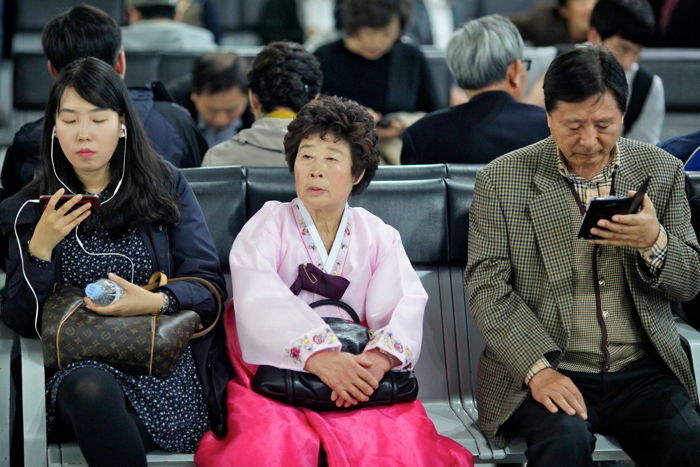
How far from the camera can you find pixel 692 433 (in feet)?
9.54

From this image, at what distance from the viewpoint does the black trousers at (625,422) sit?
9.33ft

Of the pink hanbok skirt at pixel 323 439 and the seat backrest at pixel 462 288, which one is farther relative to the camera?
the seat backrest at pixel 462 288

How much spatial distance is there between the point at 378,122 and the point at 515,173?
199cm

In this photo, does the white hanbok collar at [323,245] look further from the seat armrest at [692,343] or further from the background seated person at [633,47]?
the background seated person at [633,47]

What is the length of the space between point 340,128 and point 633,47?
2398 millimetres

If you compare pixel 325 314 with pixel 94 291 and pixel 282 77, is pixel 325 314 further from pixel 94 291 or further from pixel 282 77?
pixel 282 77

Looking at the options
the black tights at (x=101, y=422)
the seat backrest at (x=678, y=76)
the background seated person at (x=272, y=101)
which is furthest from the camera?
the seat backrest at (x=678, y=76)

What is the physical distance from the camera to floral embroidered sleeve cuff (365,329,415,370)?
2.97m

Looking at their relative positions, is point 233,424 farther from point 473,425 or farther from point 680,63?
point 680,63

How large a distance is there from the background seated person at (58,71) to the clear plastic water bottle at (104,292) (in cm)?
93

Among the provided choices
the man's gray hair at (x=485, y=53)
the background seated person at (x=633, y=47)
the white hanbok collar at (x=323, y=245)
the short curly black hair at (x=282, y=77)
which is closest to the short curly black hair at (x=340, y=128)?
the white hanbok collar at (x=323, y=245)

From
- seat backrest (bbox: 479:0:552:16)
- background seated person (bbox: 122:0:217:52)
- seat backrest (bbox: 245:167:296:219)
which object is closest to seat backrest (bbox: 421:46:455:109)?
background seated person (bbox: 122:0:217:52)

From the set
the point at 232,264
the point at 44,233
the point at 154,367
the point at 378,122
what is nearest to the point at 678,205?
the point at 232,264

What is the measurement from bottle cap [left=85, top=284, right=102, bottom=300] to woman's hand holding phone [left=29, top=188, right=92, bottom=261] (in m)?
0.17
